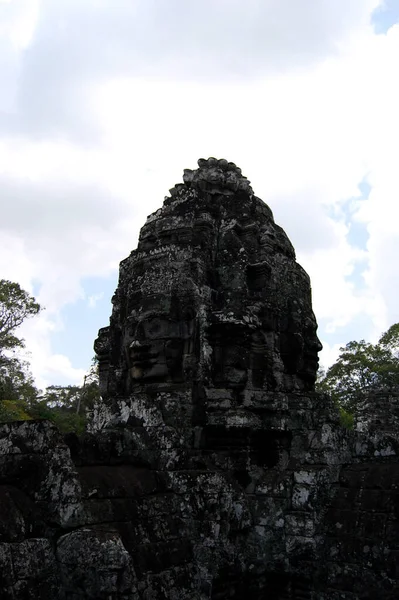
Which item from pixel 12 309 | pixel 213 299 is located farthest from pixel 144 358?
pixel 12 309

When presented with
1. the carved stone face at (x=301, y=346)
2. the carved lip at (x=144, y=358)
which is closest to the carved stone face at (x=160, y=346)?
the carved lip at (x=144, y=358)

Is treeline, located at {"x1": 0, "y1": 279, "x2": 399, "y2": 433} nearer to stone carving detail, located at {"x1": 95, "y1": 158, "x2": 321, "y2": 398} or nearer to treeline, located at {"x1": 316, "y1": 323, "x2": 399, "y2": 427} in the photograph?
treeline, located at {"x1": 316, "y1": 323, "x2": 399, "y2": 427}

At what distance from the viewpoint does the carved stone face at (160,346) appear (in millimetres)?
6312

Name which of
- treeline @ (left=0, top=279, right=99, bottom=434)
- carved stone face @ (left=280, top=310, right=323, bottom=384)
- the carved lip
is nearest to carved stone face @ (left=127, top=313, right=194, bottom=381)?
the carved lip

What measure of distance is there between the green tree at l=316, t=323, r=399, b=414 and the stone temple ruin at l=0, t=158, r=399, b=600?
89.4ft

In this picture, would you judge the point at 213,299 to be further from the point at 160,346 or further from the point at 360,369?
the point at 360,369

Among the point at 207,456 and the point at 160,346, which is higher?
the point at 160,346

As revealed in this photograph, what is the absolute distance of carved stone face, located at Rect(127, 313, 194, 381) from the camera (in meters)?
6.31

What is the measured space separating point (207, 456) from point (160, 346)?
138cm

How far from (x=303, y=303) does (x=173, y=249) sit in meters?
1.88

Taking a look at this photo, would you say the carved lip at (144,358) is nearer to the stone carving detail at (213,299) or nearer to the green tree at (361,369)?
the stone carving detail at (213,299)

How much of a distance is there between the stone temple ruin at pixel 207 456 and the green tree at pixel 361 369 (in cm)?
2725

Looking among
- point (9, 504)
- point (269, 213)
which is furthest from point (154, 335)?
point (9, 504)

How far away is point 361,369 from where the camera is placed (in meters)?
34.4
